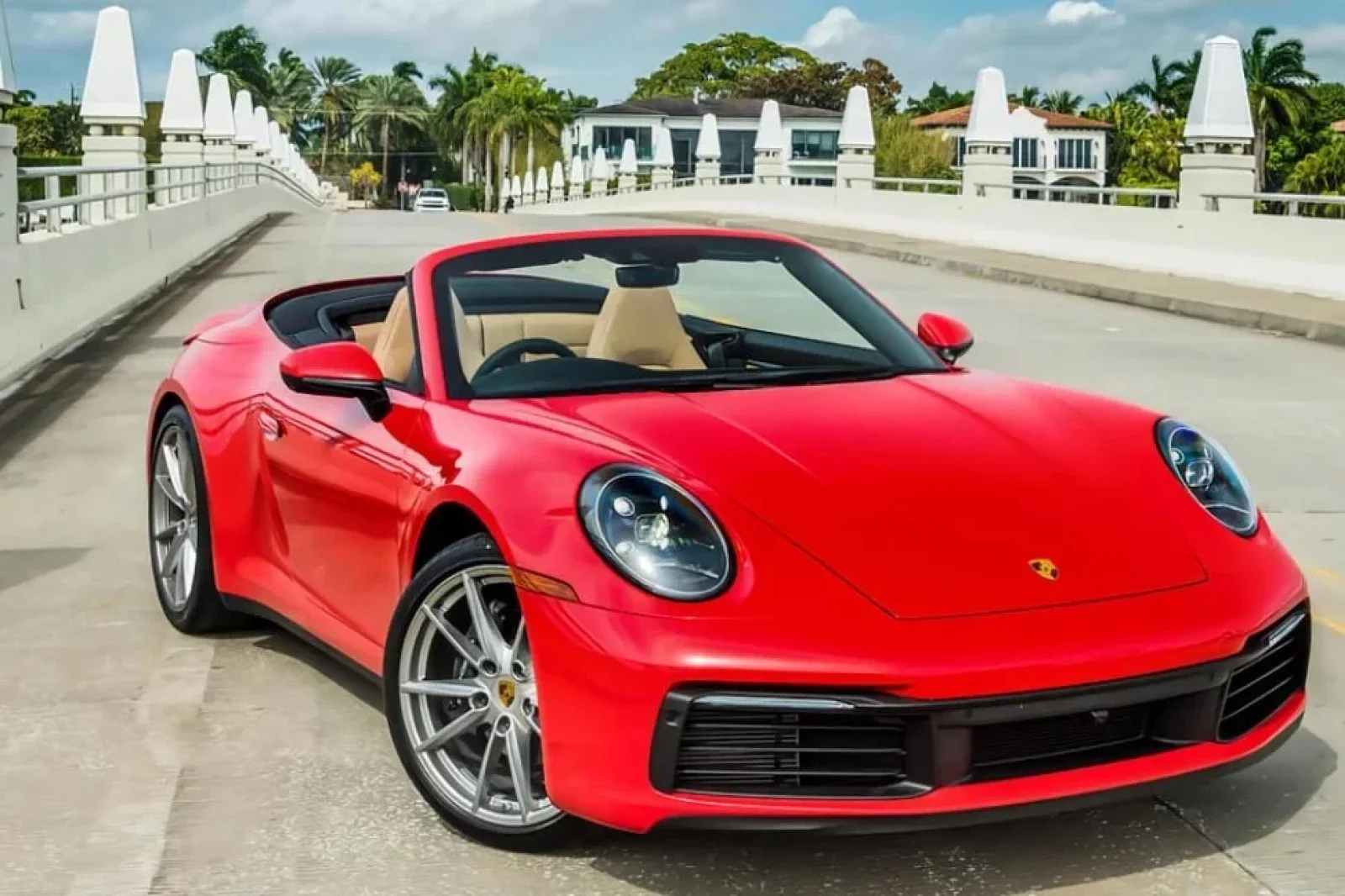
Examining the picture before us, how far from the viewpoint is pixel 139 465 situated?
9.30 metres

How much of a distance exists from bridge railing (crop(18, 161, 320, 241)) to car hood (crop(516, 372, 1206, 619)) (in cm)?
1135

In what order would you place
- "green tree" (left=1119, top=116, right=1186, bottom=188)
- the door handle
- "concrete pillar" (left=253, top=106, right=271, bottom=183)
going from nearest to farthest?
the door handle, "concrete pillar" (left=253, top=106, right=271, bottom=183), "green tree" (left=1119, top=116, right=1186, bottom=188)

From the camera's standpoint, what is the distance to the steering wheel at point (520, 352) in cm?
462

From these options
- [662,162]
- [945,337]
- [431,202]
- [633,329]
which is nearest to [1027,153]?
[431,202]

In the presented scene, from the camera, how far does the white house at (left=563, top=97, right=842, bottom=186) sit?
125312mm

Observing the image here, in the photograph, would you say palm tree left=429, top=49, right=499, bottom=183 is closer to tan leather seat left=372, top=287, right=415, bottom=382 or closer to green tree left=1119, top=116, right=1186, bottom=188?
green tree left=1119, top=116, right=1186, bottom=188

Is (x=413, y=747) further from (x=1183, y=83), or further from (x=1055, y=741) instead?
(x=1183, y=83)

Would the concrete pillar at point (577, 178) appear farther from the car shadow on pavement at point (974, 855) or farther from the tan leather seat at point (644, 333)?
the car shadow on pavement at point (974, 855)

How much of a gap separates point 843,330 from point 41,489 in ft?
15.4

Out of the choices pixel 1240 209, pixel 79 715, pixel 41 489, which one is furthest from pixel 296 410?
pixel 1240 209

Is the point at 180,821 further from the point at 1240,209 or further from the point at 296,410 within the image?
the point at 1240,209

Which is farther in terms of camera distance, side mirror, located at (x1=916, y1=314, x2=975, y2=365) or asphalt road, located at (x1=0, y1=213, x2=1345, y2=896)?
side mirror, located at (x1=916, y1=314, x2=975, y2=365)

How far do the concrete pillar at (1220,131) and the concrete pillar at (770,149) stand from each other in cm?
2380

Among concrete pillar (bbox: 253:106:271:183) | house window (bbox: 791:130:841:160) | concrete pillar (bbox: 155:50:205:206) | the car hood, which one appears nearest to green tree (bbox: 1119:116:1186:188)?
house window (bbox: 791:130:841:160)
